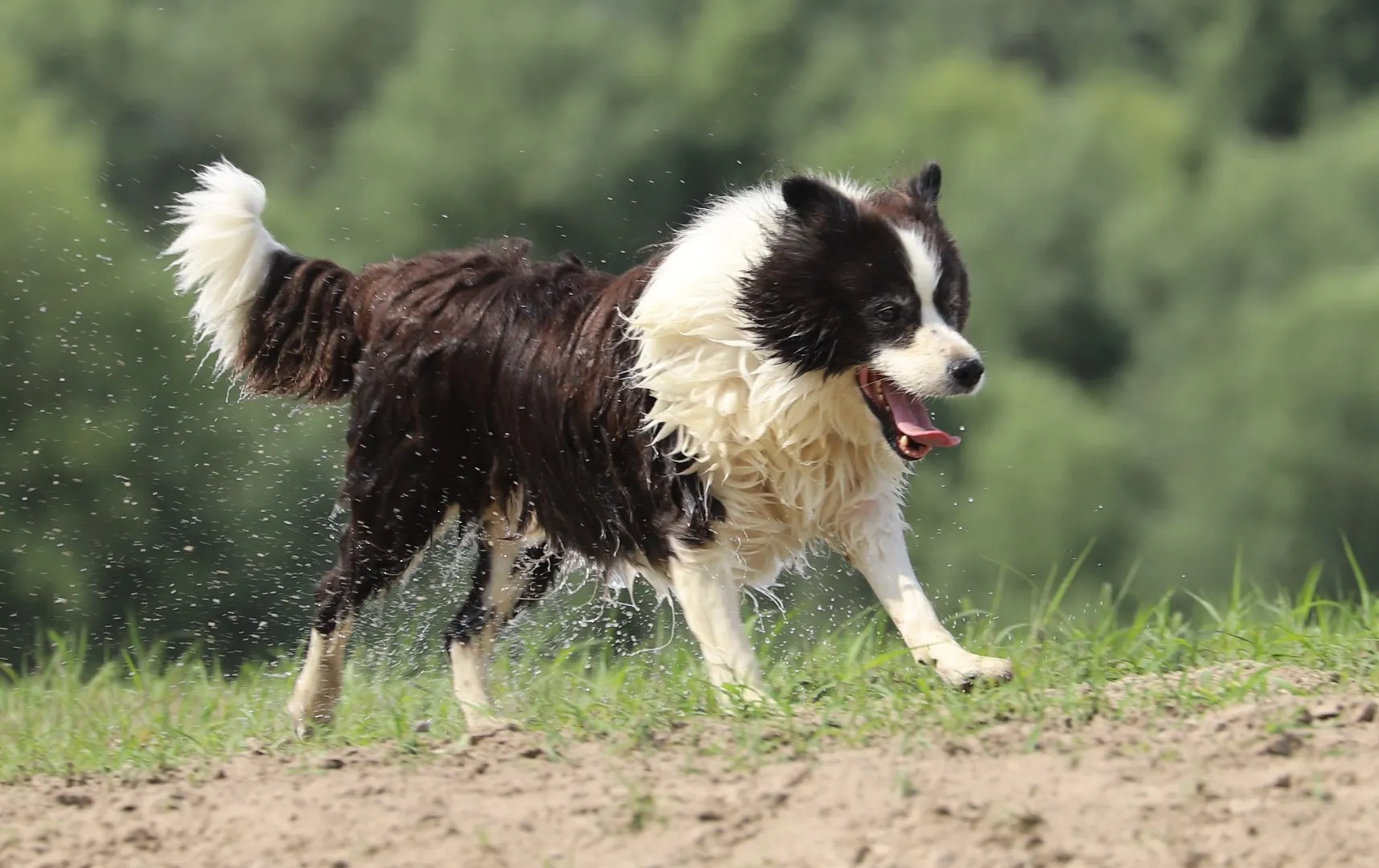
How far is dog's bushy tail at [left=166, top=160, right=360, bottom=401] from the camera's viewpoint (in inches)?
231

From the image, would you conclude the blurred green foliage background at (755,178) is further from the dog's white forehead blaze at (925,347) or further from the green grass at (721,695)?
the dog's white forehead blaze at (925,347)

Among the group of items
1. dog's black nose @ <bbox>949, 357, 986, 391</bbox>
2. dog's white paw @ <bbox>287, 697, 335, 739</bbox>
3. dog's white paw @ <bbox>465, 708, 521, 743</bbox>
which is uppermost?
dog's black nose @ <bbox>949, 357, 986, 391</bbox>

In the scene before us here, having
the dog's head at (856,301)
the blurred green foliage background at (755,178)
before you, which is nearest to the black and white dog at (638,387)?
the dog's head at (856,301)

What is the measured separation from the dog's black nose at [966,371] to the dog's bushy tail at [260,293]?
2.03m

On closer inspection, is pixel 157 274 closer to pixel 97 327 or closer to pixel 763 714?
pixel 97 327

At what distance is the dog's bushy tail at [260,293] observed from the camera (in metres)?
5.88

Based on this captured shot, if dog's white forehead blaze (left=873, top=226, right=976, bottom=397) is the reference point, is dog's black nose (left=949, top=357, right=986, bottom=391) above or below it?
below

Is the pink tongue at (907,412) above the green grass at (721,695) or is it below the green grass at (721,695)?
above

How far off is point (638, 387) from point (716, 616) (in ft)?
2.15

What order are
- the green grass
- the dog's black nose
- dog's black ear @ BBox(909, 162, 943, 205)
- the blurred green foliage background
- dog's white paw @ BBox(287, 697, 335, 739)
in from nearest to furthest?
the green grass → the dog's black nose → dog's black ear @ BBox(909, 162, 943, 205) → dog's white paw @ BBox(287, 697, 335, 739) → the blurred green foliage background

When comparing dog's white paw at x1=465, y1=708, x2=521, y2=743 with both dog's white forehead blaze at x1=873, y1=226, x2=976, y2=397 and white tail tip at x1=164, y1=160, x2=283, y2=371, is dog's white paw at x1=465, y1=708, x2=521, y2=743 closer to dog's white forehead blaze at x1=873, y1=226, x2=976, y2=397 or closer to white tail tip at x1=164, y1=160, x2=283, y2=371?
dog's white forehead blaze at x1=873, y1=226, x2=976, y2=397

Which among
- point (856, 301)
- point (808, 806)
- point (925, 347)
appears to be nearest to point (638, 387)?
point (856, 301)

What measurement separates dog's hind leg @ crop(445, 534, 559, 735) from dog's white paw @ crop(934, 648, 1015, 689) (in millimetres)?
1711

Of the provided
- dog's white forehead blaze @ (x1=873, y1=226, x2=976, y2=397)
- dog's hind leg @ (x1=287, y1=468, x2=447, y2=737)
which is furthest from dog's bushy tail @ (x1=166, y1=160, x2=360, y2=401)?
dog's white forehead blaze @ (x1=873, y1=226, x2=976, y2=397)
